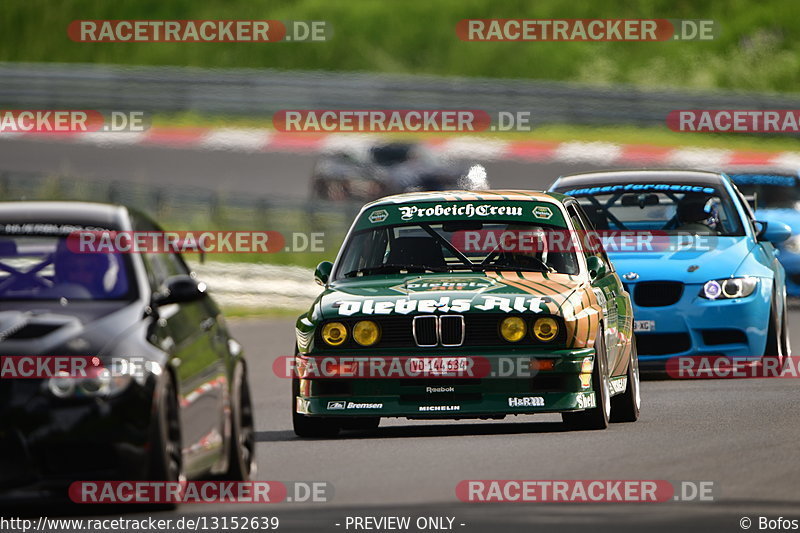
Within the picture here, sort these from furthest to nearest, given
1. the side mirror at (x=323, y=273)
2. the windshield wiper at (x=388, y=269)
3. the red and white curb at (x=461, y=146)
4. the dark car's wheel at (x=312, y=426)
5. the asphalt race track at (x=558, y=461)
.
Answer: the red and white curb at (x=461, y=146) → the side mirror at (x=323, y=273) → the windshield wiper at (x=388, y=269) → the dark car's wheel at (x=312, y=426) → the asphalt race track at (x=558, y=461)

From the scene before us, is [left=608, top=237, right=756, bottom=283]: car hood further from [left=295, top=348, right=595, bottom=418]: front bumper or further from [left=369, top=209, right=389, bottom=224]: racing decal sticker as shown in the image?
[left=295, top=348, right=595, bottom=418]: front bumper

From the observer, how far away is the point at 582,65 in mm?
46312

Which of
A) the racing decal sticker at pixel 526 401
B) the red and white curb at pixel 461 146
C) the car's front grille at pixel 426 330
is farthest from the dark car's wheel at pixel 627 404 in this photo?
the red and white curb at pixel 461 146

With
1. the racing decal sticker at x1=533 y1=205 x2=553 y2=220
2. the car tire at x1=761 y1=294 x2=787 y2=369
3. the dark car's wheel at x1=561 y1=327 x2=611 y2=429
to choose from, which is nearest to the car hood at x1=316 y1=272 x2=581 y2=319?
the dark car's wheel at x1=561 y1=327 x2=611 y2=429

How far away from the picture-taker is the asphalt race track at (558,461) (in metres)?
8.05

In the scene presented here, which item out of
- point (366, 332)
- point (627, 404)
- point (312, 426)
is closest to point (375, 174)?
point (627, 404)

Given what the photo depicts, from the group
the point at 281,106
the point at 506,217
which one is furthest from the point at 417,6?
the point at 506,217

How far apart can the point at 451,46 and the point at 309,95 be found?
12640 millimetres

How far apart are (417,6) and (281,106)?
45.2 ft

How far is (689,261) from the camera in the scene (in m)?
14.4

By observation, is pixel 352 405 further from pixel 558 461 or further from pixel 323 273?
pixel 558 461

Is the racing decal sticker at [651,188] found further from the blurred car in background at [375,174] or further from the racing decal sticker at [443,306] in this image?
the blurred car in background at [375,174]

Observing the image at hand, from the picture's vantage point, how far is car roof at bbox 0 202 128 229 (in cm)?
876

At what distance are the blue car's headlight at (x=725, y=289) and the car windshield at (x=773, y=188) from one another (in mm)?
8193
